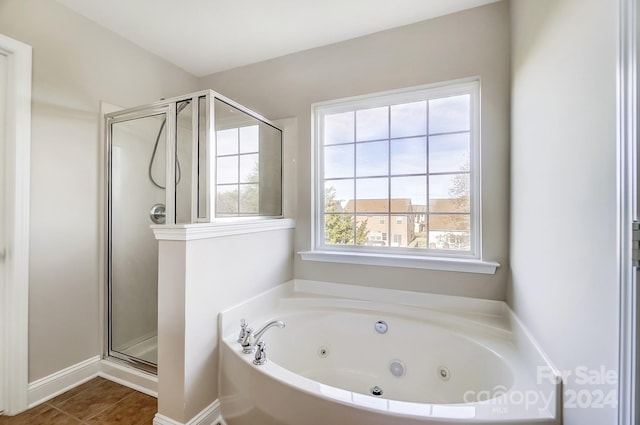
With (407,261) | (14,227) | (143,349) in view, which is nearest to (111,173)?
(14,227)

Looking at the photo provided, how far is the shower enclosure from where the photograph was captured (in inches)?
66.4

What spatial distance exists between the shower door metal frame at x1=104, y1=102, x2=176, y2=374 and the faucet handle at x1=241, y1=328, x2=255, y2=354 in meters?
0.81

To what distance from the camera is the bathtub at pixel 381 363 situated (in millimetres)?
1062

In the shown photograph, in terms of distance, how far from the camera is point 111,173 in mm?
1987

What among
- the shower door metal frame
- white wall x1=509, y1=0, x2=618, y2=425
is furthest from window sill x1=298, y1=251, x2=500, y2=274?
the shower door metal frame

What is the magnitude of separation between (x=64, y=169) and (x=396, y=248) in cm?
224

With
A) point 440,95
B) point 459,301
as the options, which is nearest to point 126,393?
point 459,301

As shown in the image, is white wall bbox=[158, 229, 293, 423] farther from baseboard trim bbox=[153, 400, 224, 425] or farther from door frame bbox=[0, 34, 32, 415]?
door frame bbox=[0, 34, 32, 415]

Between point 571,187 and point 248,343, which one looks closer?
point 571,187

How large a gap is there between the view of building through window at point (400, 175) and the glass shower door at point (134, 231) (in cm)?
124

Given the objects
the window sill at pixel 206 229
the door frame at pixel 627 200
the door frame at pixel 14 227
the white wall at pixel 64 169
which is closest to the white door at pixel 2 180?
the door frame at pixel 14 227

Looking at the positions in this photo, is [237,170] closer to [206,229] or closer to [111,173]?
[206,229]

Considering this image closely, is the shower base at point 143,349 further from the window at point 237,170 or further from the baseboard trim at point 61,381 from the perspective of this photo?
the window at point 237,170

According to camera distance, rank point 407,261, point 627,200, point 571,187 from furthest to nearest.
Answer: point 407,261, point 571,187, point 627,200
